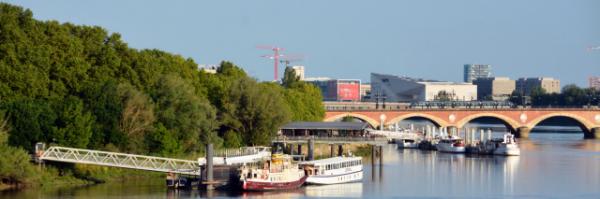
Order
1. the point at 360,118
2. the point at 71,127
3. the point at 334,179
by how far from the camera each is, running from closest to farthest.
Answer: the point at 71,127, the point at 334,179, the point at 360,118

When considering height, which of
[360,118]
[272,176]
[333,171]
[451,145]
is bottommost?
[272,176]

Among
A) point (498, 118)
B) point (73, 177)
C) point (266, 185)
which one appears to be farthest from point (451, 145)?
point (73, 177)

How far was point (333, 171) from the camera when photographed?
7456cm

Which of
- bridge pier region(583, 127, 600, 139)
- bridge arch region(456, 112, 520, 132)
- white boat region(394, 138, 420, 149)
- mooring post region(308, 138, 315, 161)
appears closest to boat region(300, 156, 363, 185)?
mooring post region(308, 138, 315, 161)

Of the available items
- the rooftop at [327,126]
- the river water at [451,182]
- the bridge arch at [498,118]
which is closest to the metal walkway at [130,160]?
the river water at [451,182]

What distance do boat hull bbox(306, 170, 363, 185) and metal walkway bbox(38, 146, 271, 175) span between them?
3902 millimetres

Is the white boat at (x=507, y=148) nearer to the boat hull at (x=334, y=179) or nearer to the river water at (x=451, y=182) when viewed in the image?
the river water at (x=451, y=182)

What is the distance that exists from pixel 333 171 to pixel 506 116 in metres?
85.8

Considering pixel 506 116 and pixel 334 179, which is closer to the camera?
pixel 334 179

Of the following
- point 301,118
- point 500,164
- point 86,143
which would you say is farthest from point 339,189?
point 301,118

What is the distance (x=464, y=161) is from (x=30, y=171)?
44.5 m

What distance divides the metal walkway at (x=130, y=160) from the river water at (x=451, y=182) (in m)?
1.02

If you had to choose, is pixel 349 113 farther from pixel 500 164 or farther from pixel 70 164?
pixel 70 164

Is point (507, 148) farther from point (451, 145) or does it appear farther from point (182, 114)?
point (182, 114)
